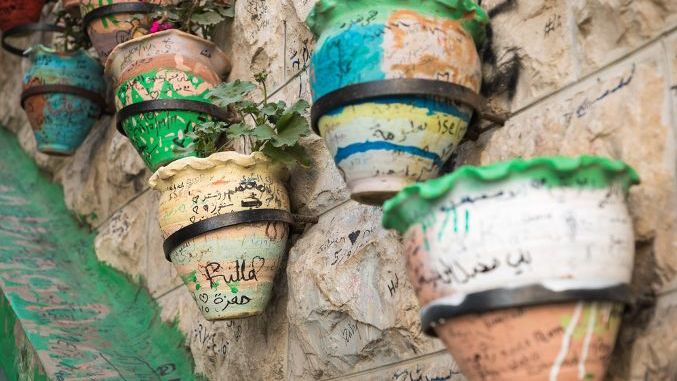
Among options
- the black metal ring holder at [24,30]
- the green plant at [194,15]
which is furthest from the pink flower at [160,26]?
the black metal ring holder at [24,30]

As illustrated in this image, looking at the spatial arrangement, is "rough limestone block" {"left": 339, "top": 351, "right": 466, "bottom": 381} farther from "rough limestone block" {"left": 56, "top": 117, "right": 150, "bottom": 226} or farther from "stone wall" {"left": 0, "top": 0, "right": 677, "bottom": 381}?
"rough limestone block" {"left": 56, "top": 117, "right": 150, "bottom": 226}

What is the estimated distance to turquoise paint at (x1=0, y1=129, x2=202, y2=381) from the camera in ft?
7.45

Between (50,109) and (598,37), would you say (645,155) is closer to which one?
(598,37)

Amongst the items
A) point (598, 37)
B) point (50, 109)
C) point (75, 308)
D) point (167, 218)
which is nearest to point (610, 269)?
point (598, 37)

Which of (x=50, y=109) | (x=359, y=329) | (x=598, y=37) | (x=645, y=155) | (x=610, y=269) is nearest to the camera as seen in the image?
(x=610, y=269)

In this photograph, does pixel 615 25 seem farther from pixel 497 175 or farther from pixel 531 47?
pixel 497 175

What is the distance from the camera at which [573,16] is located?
132cm

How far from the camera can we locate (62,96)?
2.65 m

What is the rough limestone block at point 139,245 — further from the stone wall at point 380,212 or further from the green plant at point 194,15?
the green plant at point 194,15

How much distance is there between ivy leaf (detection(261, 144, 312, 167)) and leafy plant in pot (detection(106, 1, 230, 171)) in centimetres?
29

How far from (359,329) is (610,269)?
0.68m

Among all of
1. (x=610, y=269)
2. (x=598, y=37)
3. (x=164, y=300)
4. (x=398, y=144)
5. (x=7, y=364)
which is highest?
(x=598, y=37)

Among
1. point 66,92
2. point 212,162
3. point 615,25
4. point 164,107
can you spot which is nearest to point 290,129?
point 212,162

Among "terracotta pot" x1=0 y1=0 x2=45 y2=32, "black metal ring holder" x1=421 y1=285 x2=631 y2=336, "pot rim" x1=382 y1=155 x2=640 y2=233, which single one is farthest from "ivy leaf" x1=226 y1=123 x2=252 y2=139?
"terracotta pot" x1=0 y1=0 x2=45 y2=32
